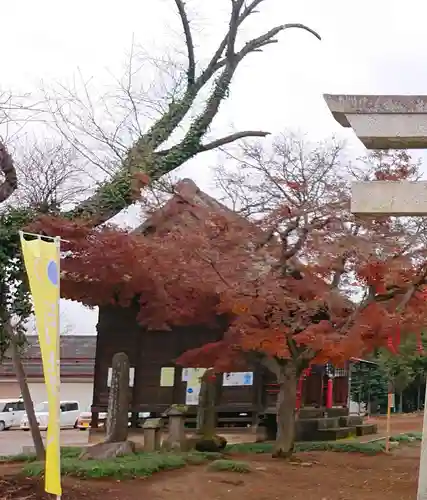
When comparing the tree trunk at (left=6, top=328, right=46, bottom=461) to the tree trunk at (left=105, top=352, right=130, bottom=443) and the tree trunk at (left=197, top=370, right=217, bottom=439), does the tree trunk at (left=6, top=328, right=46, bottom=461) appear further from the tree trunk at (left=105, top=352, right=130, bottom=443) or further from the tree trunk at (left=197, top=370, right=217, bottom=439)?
the tree trunk at (left=197, top=370, right=217, bottom=439)

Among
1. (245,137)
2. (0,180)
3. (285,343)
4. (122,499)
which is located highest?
(245,137)

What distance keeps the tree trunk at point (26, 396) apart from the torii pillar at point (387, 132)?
6.46 metres

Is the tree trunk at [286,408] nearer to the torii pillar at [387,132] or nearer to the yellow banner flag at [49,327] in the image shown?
the torii pillar at [387,132]

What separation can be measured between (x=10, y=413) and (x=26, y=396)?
21.7 metres

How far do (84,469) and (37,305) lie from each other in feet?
13.8

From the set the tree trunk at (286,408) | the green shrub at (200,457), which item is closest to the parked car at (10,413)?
the green shrub at (200,457)

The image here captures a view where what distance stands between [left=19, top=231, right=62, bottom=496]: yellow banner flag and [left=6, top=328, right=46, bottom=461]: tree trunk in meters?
4.28

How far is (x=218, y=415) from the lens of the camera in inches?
717

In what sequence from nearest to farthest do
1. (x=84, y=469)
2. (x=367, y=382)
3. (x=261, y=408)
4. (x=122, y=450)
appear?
(x=84, y=469)
(x=122, y=450)
(x=261, y=408)
(x=367, y=382)

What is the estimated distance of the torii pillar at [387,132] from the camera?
7055 mm

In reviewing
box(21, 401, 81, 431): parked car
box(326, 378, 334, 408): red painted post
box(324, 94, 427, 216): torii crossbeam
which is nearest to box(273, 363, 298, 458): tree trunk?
box(324, 94, 427, 216): torii crossbeam

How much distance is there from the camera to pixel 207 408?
14836 mm

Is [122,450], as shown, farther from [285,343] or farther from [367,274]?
[367,274]

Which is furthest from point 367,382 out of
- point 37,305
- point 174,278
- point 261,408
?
point 37,305
